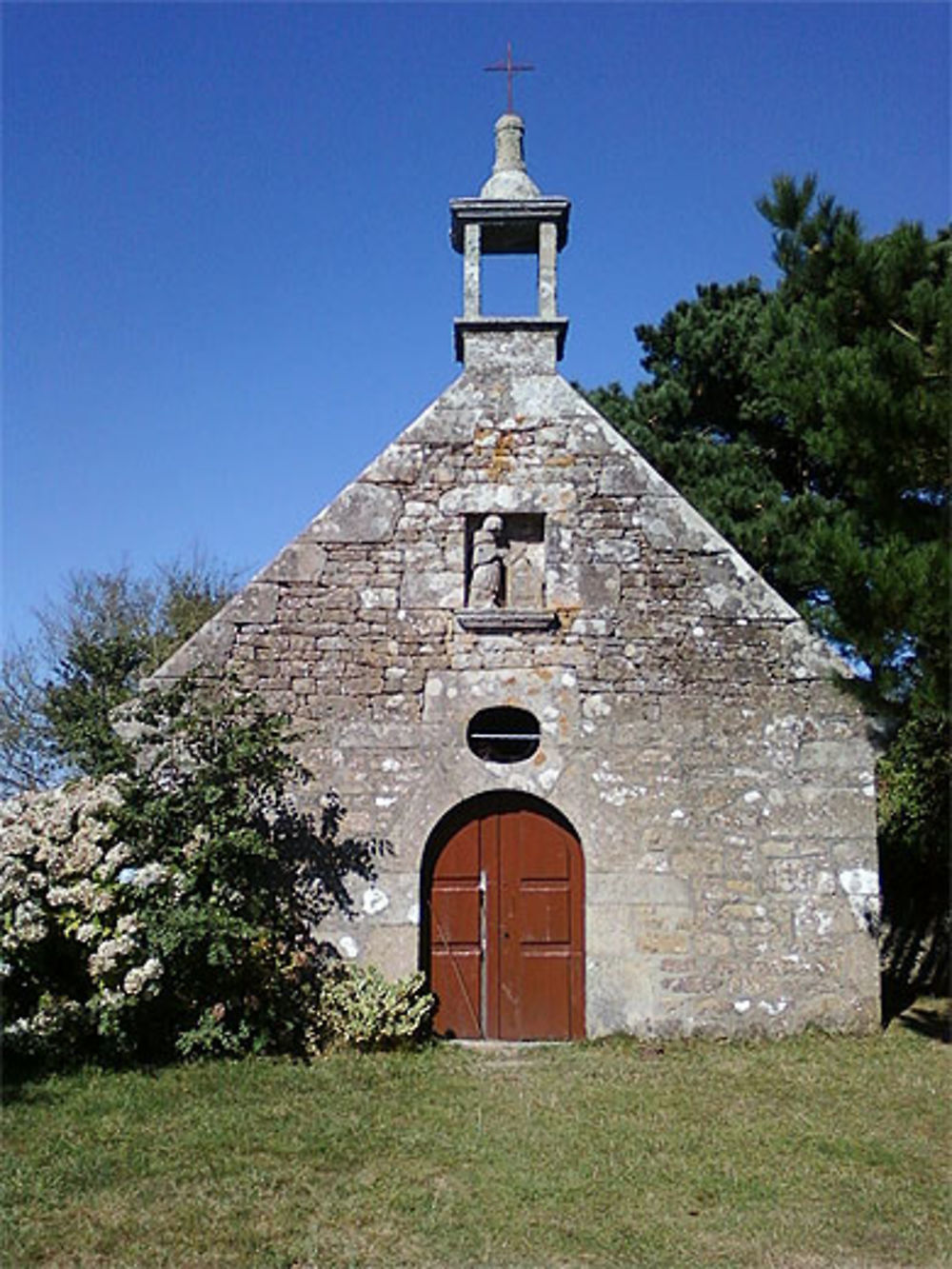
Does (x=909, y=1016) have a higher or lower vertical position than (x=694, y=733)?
lower

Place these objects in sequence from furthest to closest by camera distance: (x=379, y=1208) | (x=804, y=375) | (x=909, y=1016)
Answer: (x=909, y=1016), (x=804, y=375), (x=379, y=1208)

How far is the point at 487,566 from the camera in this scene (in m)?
9.92

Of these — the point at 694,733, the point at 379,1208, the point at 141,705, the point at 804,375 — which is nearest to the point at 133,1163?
the point at 379,1208

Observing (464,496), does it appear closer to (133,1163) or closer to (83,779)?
(83,779)

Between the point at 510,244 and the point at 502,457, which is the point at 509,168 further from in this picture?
the point at 502,457

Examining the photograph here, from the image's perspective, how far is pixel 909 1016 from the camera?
9867 millimetres

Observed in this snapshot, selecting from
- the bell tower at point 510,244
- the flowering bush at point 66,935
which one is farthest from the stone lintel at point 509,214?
the flowering bush at point 66,935

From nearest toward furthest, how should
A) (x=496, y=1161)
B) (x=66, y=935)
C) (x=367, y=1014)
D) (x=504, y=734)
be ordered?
(x=496, y=1161)
(x=66, y=935)
(x=367, y=1014)
(x=504, y=734)

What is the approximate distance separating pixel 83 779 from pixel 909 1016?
693cm

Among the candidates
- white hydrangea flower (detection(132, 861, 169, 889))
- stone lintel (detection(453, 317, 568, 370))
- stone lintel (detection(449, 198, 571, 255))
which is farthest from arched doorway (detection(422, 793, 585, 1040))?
stone lintel (detection(449, 198, 571, 255))

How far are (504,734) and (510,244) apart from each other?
4.75m

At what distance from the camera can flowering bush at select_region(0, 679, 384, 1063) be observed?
8.38 m

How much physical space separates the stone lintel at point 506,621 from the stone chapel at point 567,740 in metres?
0.02

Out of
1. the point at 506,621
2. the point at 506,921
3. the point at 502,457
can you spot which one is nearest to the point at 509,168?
the point at 502,457
